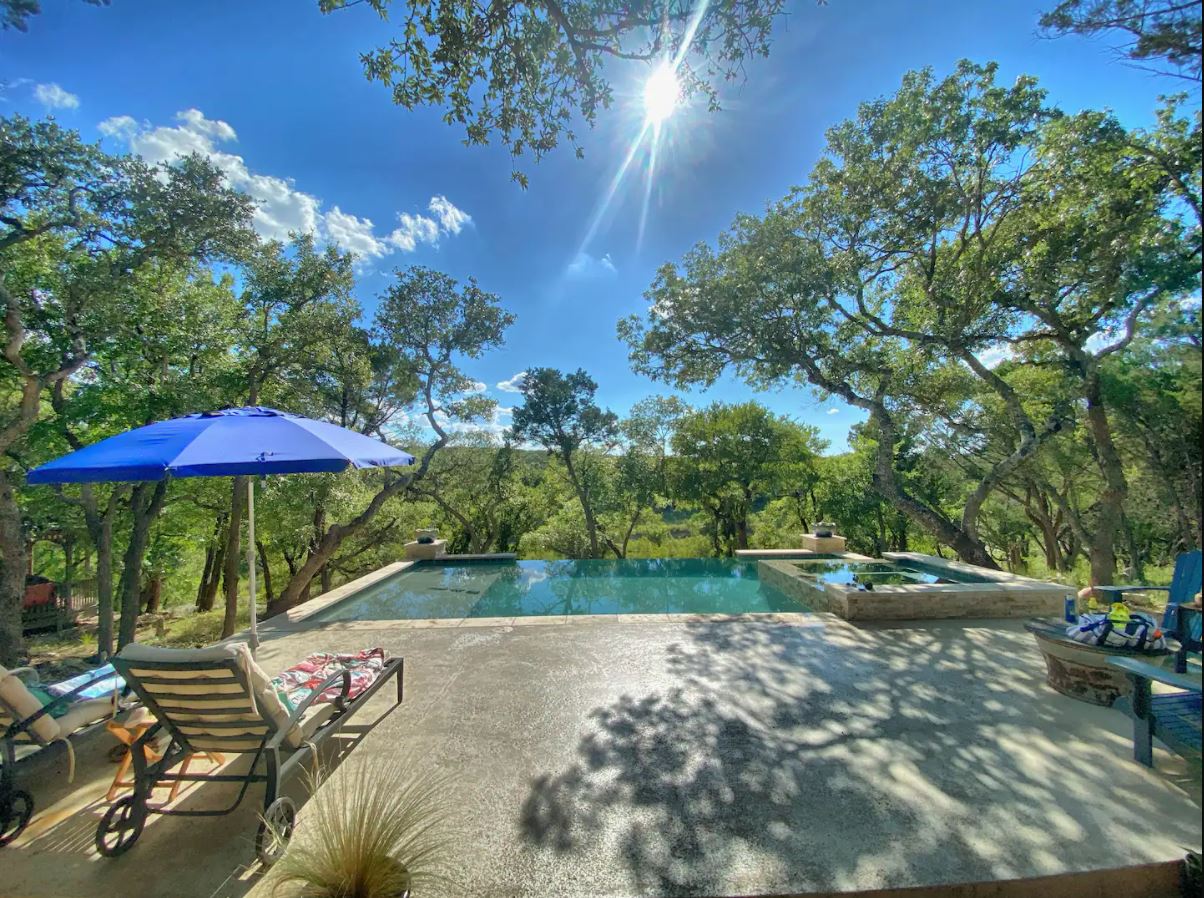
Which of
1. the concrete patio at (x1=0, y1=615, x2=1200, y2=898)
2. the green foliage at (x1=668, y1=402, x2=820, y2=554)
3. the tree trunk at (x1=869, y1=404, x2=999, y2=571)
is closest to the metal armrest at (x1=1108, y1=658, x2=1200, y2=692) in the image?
the concrete patio at (x1=0, y1=615, x2=1200, y2=898)

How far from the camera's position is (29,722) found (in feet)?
7.20

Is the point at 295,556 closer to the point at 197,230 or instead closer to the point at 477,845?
the point at 197,230

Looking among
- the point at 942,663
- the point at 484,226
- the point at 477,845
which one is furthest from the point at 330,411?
the point at 942,663

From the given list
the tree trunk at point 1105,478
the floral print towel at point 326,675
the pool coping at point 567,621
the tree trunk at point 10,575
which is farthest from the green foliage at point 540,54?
the tree trunk at point 10,575

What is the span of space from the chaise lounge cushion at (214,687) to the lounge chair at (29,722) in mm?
724

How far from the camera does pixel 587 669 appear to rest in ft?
12.8

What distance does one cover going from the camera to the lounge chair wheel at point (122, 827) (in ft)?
6.33

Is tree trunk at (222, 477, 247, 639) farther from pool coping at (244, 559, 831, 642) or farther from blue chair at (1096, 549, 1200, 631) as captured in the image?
blue chair at (1096, 549, 1200, 631)

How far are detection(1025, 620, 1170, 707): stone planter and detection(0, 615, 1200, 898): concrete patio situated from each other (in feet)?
0.36

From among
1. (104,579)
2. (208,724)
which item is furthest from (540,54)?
(104,579)

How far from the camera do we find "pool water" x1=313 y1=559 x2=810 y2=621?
712cm

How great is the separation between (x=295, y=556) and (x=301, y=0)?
57.9 feet

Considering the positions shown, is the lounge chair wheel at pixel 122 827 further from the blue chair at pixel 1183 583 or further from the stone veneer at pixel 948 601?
the stone veneer at pixel 948 601

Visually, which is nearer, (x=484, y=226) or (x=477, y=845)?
(x=477, y=845)
